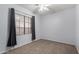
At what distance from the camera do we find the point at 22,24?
1.95m

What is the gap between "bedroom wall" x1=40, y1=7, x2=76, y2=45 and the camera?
6.31 feet

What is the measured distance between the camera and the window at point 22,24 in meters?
1.90

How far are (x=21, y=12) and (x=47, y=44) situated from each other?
1289 millimetres

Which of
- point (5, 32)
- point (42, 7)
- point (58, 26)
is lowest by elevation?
point (5, 32)

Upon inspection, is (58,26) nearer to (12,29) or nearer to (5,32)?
(12,29)

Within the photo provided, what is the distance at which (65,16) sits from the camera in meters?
2.03

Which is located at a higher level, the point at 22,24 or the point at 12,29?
the point at 22,24

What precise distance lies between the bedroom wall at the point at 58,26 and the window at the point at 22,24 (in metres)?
0.39

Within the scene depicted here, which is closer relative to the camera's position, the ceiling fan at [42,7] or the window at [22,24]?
the ceiling fan at [42,7]

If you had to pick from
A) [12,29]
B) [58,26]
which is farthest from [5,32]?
[58,26]

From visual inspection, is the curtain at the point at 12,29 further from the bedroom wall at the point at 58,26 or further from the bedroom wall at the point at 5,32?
the bedroom wall at the point at 58,26

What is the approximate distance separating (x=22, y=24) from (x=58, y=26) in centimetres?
110

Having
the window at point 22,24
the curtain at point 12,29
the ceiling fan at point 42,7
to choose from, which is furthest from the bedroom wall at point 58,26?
the curtain at point 12,29

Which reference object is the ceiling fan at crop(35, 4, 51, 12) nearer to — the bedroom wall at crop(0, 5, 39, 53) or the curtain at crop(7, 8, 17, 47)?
the bedroom wall at crop(0, 5, 39, 53)
